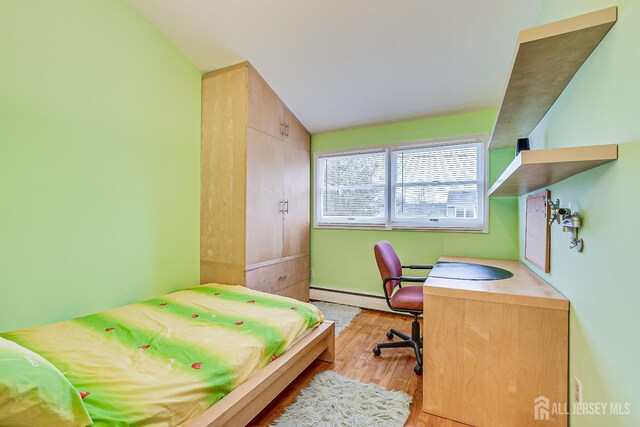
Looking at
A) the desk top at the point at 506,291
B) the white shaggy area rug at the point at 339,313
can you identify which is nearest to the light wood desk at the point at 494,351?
the desk top at the point at 506,291

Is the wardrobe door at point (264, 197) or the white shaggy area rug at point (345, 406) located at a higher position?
the wardrobe door at point (264, 197)

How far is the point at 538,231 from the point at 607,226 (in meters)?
1.05

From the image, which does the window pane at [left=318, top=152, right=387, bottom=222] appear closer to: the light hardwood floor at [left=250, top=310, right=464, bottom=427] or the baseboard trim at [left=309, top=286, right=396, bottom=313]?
the baseboard trim at [left=309, top=286, right=396, bottom=313]

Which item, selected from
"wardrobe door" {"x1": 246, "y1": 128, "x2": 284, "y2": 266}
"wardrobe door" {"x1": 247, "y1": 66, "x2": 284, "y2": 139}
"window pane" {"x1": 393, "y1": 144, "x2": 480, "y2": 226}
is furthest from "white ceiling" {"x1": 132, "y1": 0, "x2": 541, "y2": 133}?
"wardrobe door" {"x1": 246, "y1": 128, "x2": 284, "y2": 266}

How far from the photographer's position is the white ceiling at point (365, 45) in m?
2.07

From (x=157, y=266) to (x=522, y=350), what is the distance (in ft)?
9.47

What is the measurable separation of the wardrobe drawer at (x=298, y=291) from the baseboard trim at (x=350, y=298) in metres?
0.16

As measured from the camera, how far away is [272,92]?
10.2ft

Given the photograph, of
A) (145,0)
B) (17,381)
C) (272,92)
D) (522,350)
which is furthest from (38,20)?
(522,350)

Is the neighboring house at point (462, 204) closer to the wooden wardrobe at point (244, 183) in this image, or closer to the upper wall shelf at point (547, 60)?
the upper wall shelf at point (547, 60)

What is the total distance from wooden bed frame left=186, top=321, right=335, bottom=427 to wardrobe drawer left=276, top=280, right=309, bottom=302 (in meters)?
1.15

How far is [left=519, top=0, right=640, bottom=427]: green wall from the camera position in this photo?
87 centimetres

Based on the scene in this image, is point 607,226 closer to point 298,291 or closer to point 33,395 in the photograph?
point 33,395

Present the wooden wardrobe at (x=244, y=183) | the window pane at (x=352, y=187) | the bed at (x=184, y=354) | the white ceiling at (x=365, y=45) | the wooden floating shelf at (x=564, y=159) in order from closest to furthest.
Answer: the wooden floating shelf at (x=564, y=159) → the bed at (x=184, y=354) → the white ceiling at (x=365, y=45) → the wooden wardrobe at (x=244, y=183) → the window pane at (x=352, y=187)
